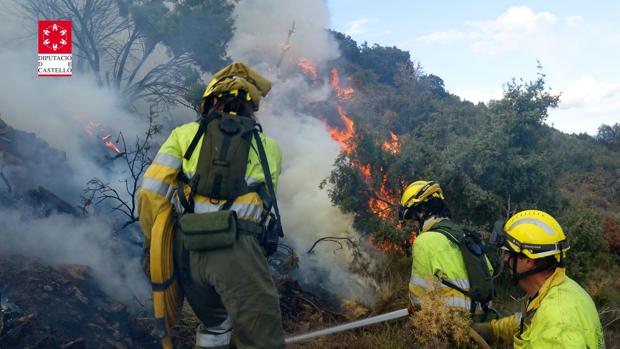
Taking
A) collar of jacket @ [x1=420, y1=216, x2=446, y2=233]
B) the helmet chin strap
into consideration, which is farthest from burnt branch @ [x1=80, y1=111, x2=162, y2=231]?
the helmet chin strap

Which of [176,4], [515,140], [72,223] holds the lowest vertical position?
[72,223]

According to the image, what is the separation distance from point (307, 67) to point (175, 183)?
78.9 ft

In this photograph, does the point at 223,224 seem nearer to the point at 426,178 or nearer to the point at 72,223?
the point at 72,223

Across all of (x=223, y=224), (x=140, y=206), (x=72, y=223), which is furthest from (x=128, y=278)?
(x=223, y=224)

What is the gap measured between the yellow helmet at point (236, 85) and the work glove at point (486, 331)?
2.42m

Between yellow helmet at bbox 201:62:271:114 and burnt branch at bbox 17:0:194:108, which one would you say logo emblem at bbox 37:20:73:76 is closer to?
burnt branch at bbox 17:0:194:108

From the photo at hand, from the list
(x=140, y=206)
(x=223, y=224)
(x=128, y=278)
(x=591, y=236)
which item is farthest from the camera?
(x=591, y=236)

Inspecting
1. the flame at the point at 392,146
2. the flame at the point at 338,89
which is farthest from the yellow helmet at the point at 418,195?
the flame at the point at 338,89

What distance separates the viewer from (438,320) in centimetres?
349

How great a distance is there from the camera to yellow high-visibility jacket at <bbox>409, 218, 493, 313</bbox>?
11.8 feet

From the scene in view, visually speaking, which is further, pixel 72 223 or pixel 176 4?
pixel 176 4

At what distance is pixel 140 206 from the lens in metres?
2.96

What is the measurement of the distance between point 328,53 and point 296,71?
12.5 feet

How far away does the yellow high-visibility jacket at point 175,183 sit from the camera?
2941 millimetres
